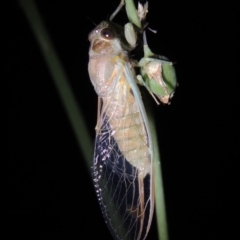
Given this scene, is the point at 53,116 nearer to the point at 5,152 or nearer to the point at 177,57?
the point at 5,152

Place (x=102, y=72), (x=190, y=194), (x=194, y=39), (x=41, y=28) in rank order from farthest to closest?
(x=194, y=39)
(x=190, y=194)
(x=102, y=72)
(x=41, y=28)

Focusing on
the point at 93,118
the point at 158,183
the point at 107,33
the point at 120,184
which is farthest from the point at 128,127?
the point at 93,118

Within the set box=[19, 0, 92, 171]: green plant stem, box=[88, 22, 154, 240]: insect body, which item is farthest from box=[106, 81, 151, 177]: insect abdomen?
box=[19, 0, 92, 171]: green plant stem

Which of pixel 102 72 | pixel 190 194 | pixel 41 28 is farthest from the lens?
pixel 190 194

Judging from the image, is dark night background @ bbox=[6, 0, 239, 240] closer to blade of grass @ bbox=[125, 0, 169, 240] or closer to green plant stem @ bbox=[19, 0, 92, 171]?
green plant stem @ bbox=[19, 0, 92, 171]

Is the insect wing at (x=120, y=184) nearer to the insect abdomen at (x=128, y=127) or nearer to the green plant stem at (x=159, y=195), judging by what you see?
the insect abdomen at (x=128, y=127)

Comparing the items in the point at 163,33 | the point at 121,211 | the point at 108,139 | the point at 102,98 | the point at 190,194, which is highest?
the point at 163,33

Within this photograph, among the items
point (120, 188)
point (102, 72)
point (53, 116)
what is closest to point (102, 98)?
point (102, 72)
